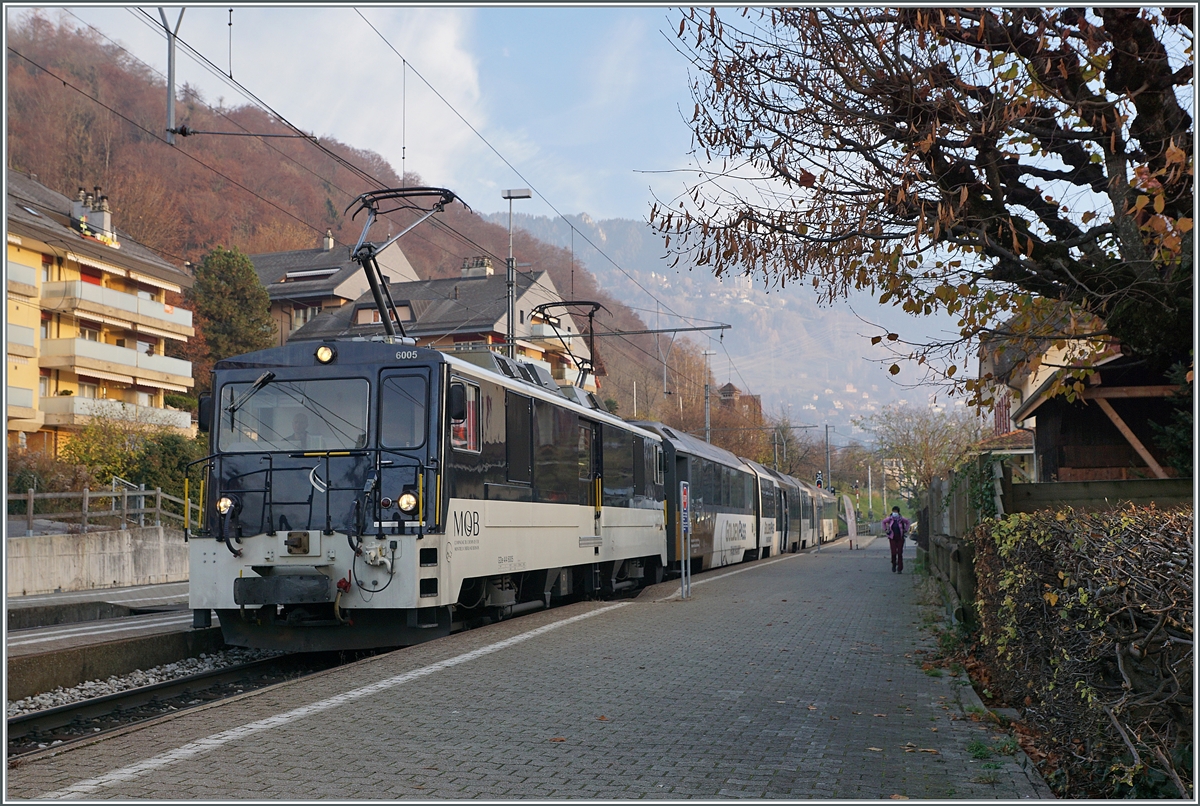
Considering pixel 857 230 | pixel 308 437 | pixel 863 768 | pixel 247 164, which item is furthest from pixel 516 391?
pixel 247 164

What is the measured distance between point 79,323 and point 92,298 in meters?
1.54

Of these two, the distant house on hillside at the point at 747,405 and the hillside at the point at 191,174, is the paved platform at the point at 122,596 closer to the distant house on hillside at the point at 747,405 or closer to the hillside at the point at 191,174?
the hillside at the point at 191,174

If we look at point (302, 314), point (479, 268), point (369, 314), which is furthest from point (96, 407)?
point (479, 268)

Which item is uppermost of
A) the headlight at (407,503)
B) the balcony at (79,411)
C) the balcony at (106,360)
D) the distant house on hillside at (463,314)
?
the distant house on hillside at (463,314)

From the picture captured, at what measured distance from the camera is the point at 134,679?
10141mm

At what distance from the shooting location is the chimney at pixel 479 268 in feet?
229

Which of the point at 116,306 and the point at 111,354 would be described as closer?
the point at 111,354

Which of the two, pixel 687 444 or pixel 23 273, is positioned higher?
pixel 23 273

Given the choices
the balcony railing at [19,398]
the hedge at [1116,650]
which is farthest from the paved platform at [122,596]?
the hedge at [1116,650]

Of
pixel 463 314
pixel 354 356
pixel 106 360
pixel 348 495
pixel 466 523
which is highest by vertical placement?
pixel 463 314

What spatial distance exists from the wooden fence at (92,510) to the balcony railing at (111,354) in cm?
1253

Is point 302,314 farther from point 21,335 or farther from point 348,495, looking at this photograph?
point 348,495

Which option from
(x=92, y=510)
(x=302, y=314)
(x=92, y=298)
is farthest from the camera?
(x=302, y=314)

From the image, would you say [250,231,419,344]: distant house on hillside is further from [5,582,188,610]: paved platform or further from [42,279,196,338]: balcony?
[5,582,188,610]: paved platform
